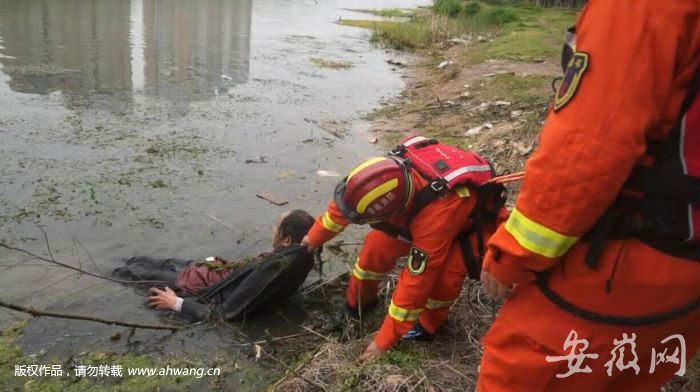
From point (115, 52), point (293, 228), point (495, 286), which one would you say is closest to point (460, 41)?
point (115, 52)

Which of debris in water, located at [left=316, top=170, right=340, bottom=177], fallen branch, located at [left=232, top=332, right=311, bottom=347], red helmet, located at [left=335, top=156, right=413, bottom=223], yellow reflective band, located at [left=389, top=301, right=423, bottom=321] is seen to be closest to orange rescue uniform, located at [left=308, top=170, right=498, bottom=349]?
yellow reflective band, located at [left=389, top=301, right=423, bottom=321]

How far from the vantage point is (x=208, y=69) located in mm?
12352

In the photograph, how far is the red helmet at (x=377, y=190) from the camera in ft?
9.55

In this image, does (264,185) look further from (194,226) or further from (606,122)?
(606,122)

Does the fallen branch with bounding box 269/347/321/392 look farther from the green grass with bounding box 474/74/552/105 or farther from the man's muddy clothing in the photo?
the green grass with bounding box 474/74/552/105

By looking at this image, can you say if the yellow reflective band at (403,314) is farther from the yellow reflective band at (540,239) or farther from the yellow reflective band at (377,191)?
the yellow reflective band at (540,239)

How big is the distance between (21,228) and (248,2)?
28999 mm

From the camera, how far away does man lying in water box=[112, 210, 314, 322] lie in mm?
3826

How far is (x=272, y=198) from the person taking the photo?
6.08 metres

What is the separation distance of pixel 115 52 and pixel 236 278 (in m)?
10.6

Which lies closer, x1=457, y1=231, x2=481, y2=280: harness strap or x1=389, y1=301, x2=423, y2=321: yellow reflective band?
x1=389, y1=301, x2=423, y2=321: yellow reflective band

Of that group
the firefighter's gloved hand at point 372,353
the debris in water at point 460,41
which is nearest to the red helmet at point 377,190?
the firefighter's gloved hand at point 372,353

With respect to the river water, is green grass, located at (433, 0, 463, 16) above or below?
above

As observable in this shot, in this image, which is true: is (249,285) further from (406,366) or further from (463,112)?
(463,112)
